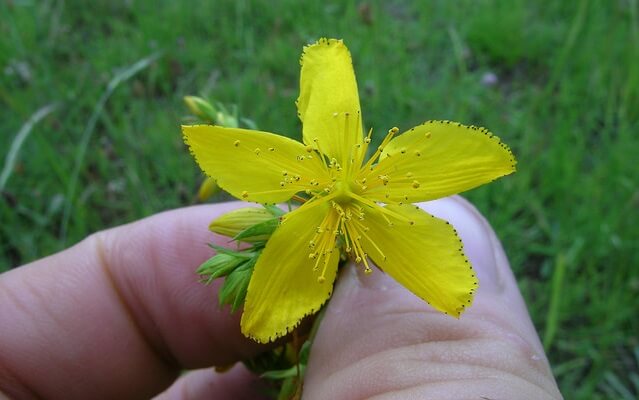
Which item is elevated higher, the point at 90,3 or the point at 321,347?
the point at 90,3

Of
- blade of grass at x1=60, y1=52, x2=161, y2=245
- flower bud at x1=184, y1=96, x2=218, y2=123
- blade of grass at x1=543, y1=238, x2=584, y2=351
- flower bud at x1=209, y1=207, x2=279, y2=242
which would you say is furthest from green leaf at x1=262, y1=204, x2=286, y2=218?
blade of grass at x1=60, y1=52, x2=161, y2=245

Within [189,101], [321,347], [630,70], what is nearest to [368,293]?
[321,347]

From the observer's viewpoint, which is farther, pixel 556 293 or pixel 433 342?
pixel 556 293

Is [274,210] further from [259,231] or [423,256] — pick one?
[423,256]

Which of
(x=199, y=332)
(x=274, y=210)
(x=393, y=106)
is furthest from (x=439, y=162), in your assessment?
(x=393, y=106)

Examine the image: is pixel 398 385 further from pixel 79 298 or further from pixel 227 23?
pixel 227 23
